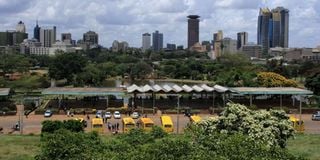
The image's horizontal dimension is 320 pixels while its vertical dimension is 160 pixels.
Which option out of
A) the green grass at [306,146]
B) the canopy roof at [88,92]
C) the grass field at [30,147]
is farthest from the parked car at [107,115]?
the green grass at [306,146]

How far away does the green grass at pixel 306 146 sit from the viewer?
2888 centimetres

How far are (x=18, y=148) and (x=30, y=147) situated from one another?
731mm

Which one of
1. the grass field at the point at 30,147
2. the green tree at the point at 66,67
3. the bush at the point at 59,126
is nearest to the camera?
the grass field at the point at 30,147

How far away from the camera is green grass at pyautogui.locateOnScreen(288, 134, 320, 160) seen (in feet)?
94.7

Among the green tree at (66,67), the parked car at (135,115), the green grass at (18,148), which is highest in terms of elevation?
the green tree at (66,67)

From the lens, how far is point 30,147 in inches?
1254

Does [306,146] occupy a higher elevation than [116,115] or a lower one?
lower

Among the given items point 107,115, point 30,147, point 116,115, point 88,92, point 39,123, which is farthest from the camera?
point 88,92

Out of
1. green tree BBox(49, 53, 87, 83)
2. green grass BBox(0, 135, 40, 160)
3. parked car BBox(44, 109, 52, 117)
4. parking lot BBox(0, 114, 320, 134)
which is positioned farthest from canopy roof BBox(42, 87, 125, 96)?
green tree BBox(49, 53, 87, 83)

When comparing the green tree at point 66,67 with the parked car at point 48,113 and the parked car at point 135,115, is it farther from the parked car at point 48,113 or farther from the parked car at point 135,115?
the parked car at point 135,115

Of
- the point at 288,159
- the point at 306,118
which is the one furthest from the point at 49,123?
the point at 306,118

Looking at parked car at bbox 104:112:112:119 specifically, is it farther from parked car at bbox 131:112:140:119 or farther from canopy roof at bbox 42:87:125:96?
canopy roof at bbox 42:87:125:96

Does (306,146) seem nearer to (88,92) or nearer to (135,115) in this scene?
(135,115)

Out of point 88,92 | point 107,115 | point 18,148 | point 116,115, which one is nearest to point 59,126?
point 18,148
